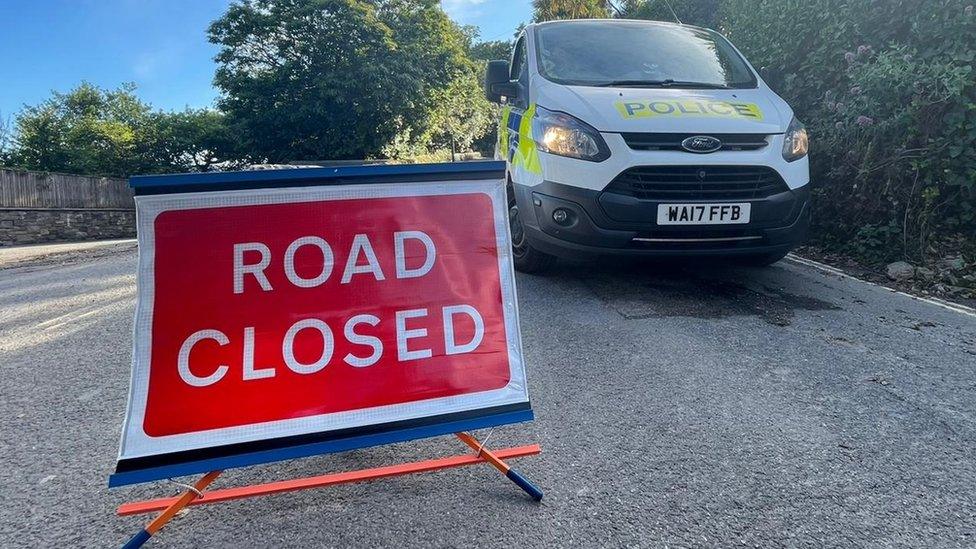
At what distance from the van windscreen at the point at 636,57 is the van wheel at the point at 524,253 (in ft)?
3.51

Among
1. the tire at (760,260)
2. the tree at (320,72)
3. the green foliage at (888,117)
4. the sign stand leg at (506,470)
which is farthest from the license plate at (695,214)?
the tree at (320,72)

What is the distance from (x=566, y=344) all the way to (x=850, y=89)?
4571 mm

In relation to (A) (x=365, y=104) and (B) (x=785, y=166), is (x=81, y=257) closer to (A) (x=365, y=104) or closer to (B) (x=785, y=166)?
(B) (x=785, y=166)

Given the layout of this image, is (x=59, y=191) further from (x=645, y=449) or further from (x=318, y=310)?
(x=645, y=449)

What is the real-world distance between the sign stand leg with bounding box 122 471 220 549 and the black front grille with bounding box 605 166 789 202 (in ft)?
9.52

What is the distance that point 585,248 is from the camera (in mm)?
3979

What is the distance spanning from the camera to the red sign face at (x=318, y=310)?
1842 millimetres

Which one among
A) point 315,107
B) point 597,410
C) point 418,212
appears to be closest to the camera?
point 418,212

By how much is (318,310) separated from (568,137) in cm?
254

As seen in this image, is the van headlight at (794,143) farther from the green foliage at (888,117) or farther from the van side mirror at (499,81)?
the van side mirror at (499,81)

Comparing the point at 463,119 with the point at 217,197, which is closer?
the point at 217,197

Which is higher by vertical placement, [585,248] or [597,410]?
[585,248]

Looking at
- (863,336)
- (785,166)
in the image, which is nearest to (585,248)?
(785,166)

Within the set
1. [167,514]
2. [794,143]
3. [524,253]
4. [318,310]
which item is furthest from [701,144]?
[167,514]
